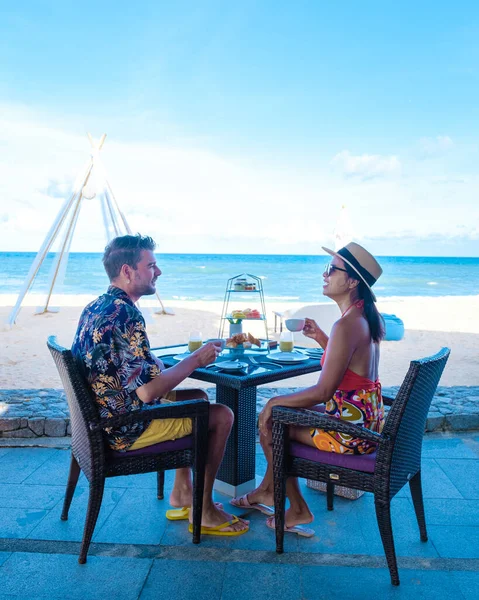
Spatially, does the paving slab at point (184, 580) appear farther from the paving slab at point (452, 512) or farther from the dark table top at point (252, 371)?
the paving slab at point (452, 512)

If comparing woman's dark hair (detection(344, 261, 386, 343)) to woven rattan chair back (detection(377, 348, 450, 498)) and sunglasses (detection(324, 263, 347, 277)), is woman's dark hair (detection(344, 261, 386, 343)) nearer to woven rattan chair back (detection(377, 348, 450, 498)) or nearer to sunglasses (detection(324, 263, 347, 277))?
sunglasses (detection(324, 263, 347, 277))

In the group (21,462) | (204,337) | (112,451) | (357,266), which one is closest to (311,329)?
(357,266)

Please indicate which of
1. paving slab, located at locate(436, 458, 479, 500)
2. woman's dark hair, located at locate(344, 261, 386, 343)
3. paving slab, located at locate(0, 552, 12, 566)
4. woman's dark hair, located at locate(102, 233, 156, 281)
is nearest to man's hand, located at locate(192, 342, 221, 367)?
Answer: woman's dark hair, located at locate(102, 233, 156, 281)

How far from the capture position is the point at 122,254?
2221 millimetres

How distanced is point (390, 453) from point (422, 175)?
137 ft

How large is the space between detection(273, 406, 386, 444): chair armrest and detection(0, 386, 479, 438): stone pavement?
195 cm

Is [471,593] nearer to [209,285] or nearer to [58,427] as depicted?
[58,427]

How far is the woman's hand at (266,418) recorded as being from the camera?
2.29m

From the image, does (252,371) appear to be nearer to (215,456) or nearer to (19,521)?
(215,456)

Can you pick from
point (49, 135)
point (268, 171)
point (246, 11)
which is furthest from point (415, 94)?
point (49, 135)

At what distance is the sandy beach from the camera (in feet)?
19.4

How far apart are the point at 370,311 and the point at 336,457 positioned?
2.03 feet

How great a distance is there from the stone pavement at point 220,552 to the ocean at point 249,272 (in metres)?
8.82

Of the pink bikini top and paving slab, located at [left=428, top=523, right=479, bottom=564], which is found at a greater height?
the pink bikini top
